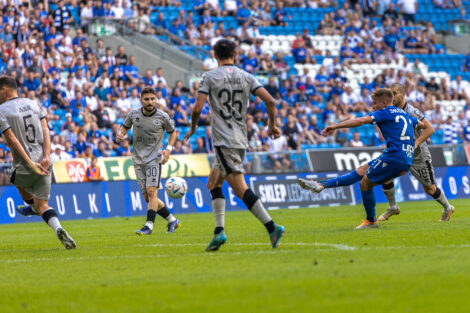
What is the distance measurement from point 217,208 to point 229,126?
38.1 inches

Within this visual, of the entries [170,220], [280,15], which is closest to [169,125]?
[170,220]

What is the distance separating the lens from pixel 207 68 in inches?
1324

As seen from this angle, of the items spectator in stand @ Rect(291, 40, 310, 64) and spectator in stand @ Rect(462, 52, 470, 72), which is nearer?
spectator in stand @ Rect(291, 40, 310, 64)

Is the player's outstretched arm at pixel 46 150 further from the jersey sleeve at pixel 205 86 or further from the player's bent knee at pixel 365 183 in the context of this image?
the player's bent knee at pixel 365 183

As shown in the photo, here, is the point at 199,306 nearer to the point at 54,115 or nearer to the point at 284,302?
the point at 284,302

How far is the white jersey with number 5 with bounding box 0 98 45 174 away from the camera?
1139 centimetres

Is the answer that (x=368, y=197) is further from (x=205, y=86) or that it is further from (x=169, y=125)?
(x=205, y=86)

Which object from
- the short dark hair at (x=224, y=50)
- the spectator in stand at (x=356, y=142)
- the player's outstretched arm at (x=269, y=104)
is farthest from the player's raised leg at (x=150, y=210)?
the spectator in stand at (x=356, y=142)

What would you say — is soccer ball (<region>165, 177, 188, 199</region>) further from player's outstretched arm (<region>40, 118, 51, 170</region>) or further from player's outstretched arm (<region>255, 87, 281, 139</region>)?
player's outstretched arm (<region>255, 87, 281, 139</region>)

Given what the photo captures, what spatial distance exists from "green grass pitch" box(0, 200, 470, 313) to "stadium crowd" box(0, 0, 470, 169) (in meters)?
15.5

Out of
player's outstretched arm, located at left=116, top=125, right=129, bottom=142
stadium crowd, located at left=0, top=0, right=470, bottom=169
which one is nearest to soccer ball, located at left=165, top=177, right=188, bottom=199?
player's outstretched arm, located at left=116, top=125, right=129, bottom=142

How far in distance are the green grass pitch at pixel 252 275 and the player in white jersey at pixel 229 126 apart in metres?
0.47

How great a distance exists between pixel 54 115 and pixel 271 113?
18830mm

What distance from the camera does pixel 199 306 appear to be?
645 centimetres
